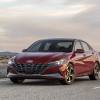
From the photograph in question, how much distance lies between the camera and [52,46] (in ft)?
57.3

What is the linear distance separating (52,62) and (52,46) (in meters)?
1.66

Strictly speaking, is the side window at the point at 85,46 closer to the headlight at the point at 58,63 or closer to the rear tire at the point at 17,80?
the headlight at the point at 58,63

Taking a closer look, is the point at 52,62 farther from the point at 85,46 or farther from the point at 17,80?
the point at 85,46

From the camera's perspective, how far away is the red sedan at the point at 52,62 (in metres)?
15.9

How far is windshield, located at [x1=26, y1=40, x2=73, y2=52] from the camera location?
17250 mm

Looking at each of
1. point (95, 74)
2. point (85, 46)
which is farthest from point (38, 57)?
point (95, 74)

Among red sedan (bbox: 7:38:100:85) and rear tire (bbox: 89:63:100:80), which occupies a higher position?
red sedan (bbox: 7:38:100:85)

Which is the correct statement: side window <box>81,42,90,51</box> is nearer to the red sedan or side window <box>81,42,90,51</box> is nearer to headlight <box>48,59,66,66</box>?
the red sedan

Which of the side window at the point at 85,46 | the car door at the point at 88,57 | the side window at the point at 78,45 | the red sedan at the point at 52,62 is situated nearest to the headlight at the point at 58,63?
the red sedan at the point at 52,62

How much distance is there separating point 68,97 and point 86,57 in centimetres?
645

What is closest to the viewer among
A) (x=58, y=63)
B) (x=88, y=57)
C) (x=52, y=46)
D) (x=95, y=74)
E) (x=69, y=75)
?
(x=58, y=63)

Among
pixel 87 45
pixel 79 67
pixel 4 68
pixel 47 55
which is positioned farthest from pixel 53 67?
pixel 4 68

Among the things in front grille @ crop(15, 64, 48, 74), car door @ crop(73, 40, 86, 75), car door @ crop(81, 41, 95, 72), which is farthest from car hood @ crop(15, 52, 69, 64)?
car door @ crop(81, 41, 95, 72)

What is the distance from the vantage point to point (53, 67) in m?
15.9
